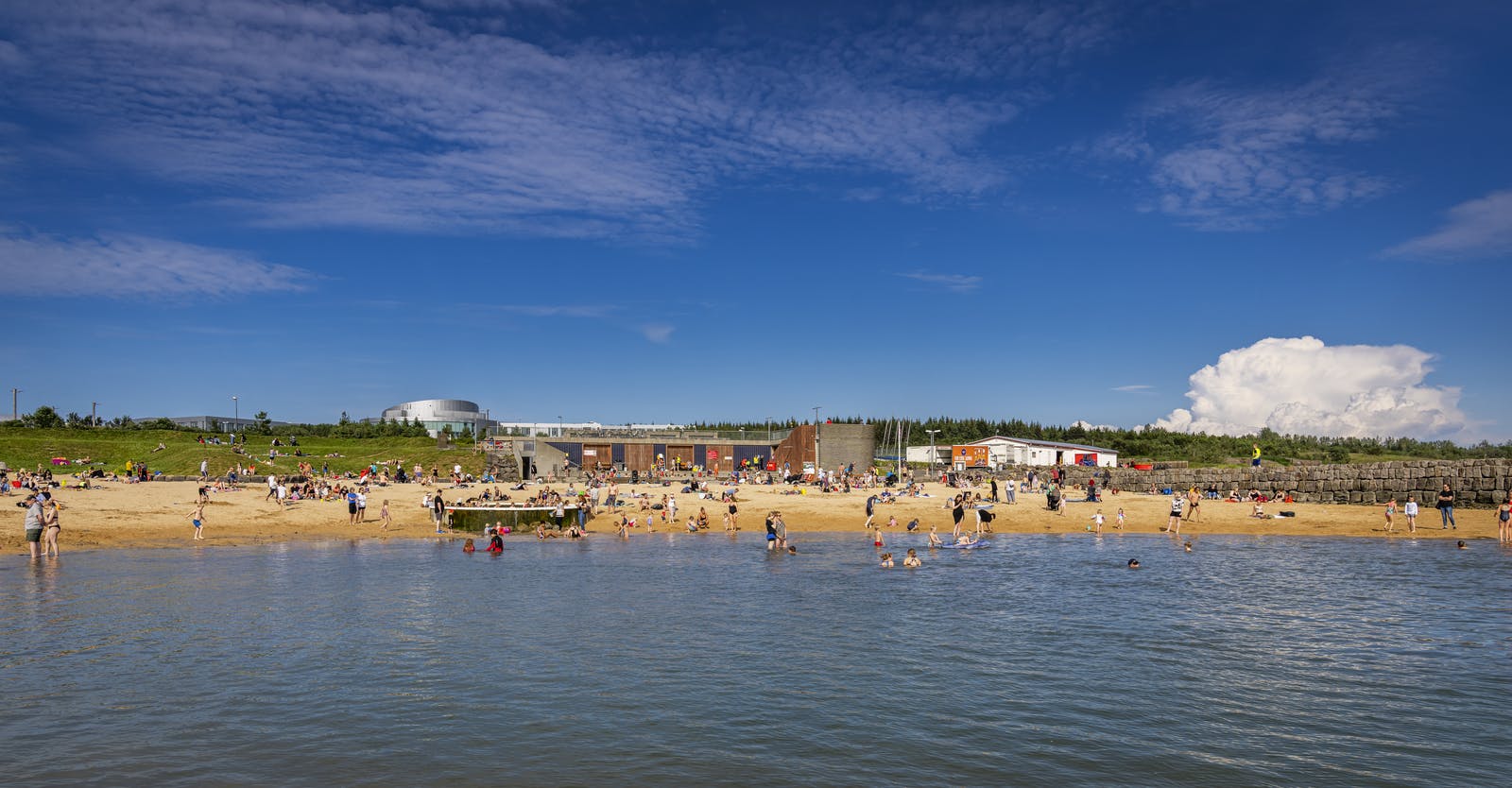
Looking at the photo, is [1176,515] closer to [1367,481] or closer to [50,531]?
[1367,481]

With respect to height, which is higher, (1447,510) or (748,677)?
(1447,510)

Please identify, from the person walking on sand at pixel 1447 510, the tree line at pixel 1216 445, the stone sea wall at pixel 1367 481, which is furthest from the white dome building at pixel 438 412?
the person walking on sand at pixel 1447 510

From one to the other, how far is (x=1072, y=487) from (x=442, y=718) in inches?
2252

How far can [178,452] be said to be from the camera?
69938mm

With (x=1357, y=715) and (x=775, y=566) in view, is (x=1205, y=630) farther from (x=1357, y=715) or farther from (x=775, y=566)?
(x=775, y=566)

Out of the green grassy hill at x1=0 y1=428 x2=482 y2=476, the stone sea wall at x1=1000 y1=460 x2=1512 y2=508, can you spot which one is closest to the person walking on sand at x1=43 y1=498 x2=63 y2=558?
the green grassy hill at x1=0 y1=428 x2=482 y2=476

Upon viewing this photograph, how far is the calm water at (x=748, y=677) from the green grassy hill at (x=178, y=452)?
42.0m

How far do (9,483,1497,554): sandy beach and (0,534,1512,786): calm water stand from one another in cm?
1046

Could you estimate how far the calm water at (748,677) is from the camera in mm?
11164

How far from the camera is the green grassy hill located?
6538 cm

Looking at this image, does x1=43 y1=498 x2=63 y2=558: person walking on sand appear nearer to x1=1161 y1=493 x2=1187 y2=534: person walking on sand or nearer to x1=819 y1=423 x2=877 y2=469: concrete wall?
x1=1161 y1=493 x2=1187 y2=534: person walking on sand

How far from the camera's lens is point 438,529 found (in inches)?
1633

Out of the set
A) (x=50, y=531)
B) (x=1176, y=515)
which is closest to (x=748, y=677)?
(x=50, y=531)

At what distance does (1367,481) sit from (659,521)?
125ft
